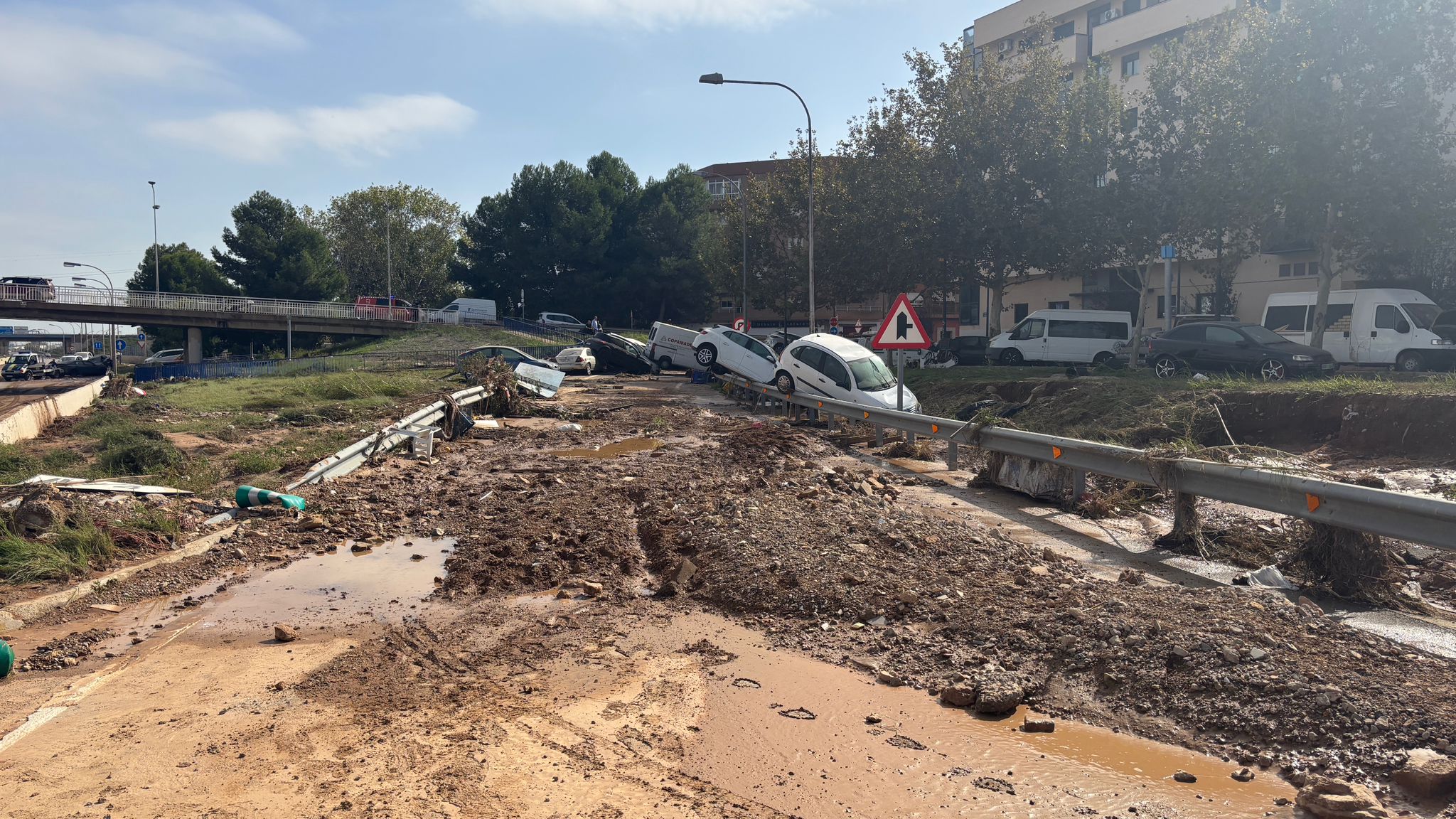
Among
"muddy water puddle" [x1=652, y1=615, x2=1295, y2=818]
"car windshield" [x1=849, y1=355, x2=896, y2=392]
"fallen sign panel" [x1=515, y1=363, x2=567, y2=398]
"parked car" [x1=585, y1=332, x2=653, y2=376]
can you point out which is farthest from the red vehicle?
"muddy water puddle" [x1=652, y1=615, x2=1295, y2=818]

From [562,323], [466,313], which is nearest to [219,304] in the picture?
[466,313]

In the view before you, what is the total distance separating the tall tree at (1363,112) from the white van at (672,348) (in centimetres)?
1910

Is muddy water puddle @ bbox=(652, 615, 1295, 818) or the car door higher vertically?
the car door

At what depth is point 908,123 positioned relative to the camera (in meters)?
37.4

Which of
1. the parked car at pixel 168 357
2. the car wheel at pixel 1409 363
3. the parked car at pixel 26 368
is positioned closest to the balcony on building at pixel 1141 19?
the car wheel at pixel 1409 363

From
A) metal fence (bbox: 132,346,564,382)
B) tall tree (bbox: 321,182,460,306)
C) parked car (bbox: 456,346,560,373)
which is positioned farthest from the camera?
tall tree (bbox: 321,182,460,306)

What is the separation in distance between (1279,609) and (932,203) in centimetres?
3111

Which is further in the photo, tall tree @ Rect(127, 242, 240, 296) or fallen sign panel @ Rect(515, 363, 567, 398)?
tall tree @ Rect(127, 242, 240, 296)

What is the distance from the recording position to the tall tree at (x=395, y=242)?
92.1 metres

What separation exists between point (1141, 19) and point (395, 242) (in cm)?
6905

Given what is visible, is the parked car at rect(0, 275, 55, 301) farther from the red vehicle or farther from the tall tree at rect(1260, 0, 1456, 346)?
the tall tree at rect(1260, 0, 1456, 346)

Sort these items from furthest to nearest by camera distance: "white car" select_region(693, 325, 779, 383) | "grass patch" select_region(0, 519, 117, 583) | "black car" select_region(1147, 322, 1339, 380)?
"white car" select_region(693, 325, 779, 383) → "black car" select_region(1147, 322, 1339, 380) → "grass patch" select_region(0, 519, 117, 583)

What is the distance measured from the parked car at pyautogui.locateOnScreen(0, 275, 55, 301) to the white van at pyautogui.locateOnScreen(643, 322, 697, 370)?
141ft

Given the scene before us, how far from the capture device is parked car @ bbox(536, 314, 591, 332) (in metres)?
67.2
